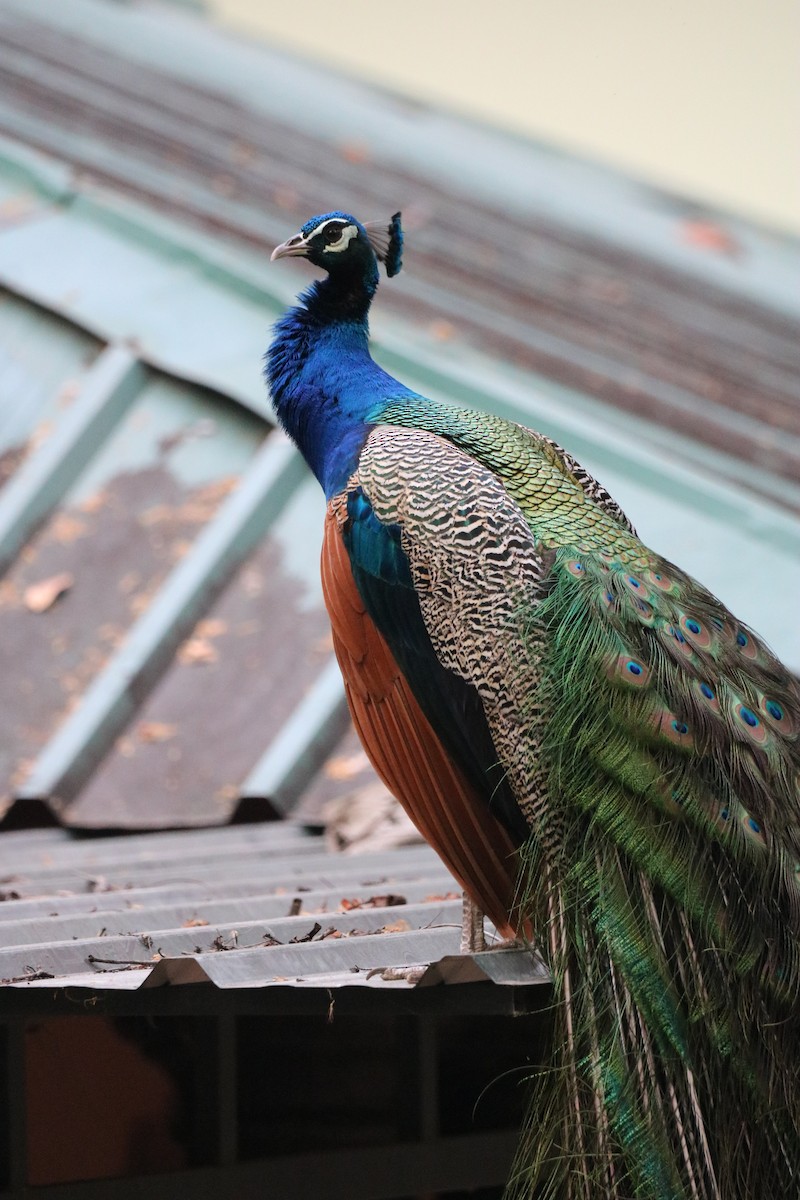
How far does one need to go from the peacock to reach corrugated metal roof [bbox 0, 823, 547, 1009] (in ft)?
0.61

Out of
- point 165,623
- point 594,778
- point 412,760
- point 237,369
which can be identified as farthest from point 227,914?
point 237,369

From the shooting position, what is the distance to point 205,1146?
3.03m

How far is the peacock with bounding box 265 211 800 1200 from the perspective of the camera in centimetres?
264

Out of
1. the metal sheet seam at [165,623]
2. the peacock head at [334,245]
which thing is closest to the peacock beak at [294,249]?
the peacock head at [334,245]

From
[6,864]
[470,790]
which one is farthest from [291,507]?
[470,790]

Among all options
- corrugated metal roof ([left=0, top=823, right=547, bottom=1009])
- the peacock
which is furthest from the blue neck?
corrugated metal roof ([left=0, top=823, right=547, bottom=1009])

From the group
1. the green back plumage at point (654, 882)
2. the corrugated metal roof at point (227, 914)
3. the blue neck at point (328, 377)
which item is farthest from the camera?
the blue neck at point (328, 377)

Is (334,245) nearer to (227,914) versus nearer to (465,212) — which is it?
(227,914)

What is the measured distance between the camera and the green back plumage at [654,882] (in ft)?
8.60

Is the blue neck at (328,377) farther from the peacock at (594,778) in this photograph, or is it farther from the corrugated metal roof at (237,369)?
the corrugated metal roof at (237,369)

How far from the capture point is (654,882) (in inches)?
109

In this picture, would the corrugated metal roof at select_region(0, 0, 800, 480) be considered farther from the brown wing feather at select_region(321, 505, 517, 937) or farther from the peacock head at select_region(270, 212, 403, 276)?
the brown wing feather at select_region(321, 505, 517, 937)

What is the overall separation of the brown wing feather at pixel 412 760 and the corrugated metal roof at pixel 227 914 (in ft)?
0.52

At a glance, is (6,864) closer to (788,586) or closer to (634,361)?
(788,586)
